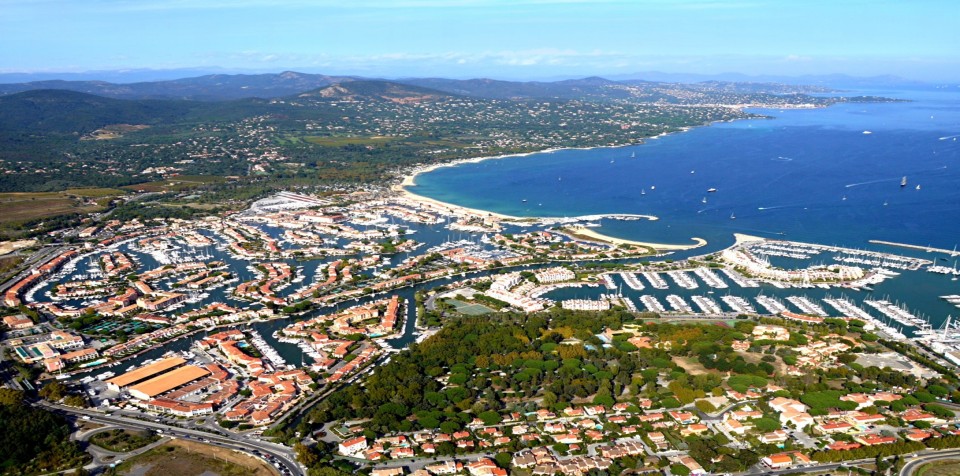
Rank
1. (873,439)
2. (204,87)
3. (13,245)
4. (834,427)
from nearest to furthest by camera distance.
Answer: (873,439) → (834,427) → (13,245) → (204,87)

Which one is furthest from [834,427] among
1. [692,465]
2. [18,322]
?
[18,322]

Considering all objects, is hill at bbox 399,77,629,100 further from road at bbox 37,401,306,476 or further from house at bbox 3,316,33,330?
road at bbox 37,401,306,476

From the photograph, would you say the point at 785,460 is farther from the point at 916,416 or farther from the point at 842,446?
the point at 916,416

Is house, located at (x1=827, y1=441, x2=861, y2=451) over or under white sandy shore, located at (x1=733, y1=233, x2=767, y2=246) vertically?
under

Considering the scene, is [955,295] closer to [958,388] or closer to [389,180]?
[958,388]

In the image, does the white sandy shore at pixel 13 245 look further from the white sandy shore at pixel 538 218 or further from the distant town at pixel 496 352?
the white sandy shore at pixel 538 218

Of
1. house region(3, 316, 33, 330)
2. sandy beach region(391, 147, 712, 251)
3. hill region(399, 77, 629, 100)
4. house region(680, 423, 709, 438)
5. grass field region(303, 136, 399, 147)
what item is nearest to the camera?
house region(680, 423, 709, 438)

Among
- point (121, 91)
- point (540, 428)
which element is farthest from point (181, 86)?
point (540, 428)

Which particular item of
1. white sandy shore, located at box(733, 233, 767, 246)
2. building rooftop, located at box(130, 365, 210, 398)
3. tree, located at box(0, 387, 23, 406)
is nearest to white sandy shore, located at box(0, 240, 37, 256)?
tree, located at box(0, 387, 23, 406)
